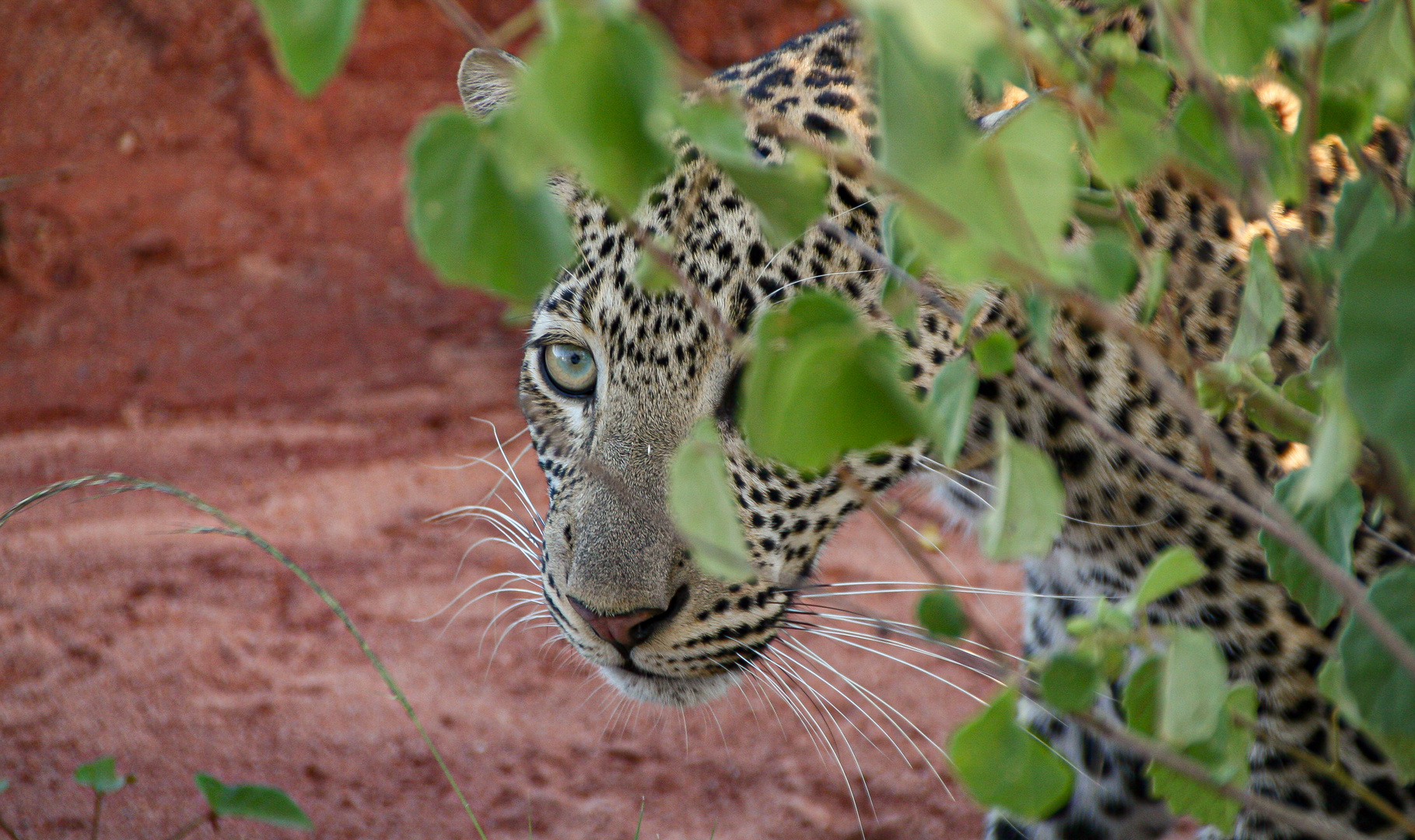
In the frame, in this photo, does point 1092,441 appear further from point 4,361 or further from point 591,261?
point 4,361

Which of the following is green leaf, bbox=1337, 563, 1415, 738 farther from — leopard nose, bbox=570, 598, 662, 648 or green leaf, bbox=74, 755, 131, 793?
green leaf, bbox=74, 755, 131, 793

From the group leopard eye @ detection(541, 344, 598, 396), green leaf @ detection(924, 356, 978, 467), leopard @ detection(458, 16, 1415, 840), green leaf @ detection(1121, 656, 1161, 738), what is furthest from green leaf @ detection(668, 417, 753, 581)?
leopard eye @ detection(541, 344, 598, 396)

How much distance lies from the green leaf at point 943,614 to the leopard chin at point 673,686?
4.03ft

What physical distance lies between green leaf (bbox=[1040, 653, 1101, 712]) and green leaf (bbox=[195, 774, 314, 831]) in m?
1.22

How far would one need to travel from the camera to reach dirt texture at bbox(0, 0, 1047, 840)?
3369 millimetres

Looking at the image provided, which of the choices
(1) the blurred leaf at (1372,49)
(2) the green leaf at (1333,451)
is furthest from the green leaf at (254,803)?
(1) the blurred leaf at (1372,49)

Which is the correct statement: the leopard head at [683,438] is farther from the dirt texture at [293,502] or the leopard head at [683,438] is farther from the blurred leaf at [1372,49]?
the blurred leaf at [1372,49]

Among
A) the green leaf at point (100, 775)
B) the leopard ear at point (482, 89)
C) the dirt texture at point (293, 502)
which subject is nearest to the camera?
the green leaf at point (100, 775)

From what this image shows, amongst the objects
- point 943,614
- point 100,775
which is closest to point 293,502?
point 100,775

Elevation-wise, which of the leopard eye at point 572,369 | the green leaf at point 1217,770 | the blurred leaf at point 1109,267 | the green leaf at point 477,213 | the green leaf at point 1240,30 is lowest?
the leopard eye at point 572,369

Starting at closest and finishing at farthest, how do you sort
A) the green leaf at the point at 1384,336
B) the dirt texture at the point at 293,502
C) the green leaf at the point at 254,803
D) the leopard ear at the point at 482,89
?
the green leaf at the point at 1384,336 < the green leaf at the point at 254,803 < the leopard ear at the point at 482,89 < the dirt texture at the point at 293,502

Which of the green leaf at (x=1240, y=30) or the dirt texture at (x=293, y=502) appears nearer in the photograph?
the green leaf at (x=1240, y=30)

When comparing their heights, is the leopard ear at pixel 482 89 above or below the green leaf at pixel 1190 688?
above

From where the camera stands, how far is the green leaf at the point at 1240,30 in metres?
1.00
